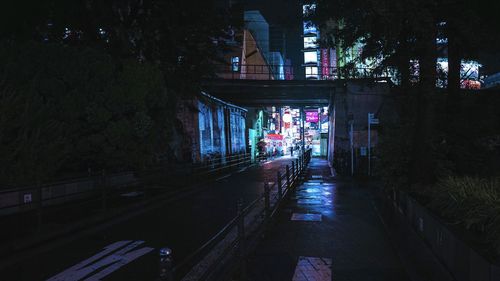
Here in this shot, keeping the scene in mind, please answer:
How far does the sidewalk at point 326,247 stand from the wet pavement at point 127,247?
1.60 m

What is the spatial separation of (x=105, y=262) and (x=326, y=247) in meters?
4.15

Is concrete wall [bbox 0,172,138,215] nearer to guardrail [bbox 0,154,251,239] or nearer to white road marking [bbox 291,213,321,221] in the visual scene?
guardrail [bbox 0,154,251,239]

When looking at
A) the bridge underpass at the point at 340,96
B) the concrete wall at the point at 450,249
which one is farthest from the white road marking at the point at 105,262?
the bridge underpass at the point at 340,96

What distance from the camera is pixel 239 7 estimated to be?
19.9 metres

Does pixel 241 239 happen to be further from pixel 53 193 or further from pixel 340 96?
pixel 340 96

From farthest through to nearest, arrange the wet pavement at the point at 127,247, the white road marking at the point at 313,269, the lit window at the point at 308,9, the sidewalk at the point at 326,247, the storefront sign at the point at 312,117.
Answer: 1. the storefront sign at the point at 312,117
2. the lit window at the point at 308,9
3. the wet pavement at the point at 127,247
4. the sidewalk at the point at 326,247
5. the white road marking at the point at 313,269

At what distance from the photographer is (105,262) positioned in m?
7.64

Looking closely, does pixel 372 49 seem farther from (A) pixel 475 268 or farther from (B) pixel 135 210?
(A) pixel 475 268

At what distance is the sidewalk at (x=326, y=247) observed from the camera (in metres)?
6.78

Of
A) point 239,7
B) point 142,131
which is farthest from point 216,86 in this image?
point 142,131

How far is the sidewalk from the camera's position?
22.2 ft

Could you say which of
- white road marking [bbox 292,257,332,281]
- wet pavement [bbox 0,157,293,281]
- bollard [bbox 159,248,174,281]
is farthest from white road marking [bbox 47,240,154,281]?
bollard [bbox 159,248,174,281]

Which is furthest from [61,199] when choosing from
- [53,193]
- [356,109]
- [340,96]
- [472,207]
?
[340,96]

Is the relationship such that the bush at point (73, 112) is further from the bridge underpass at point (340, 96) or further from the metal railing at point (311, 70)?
the bridge underpass at point (340, 96)
